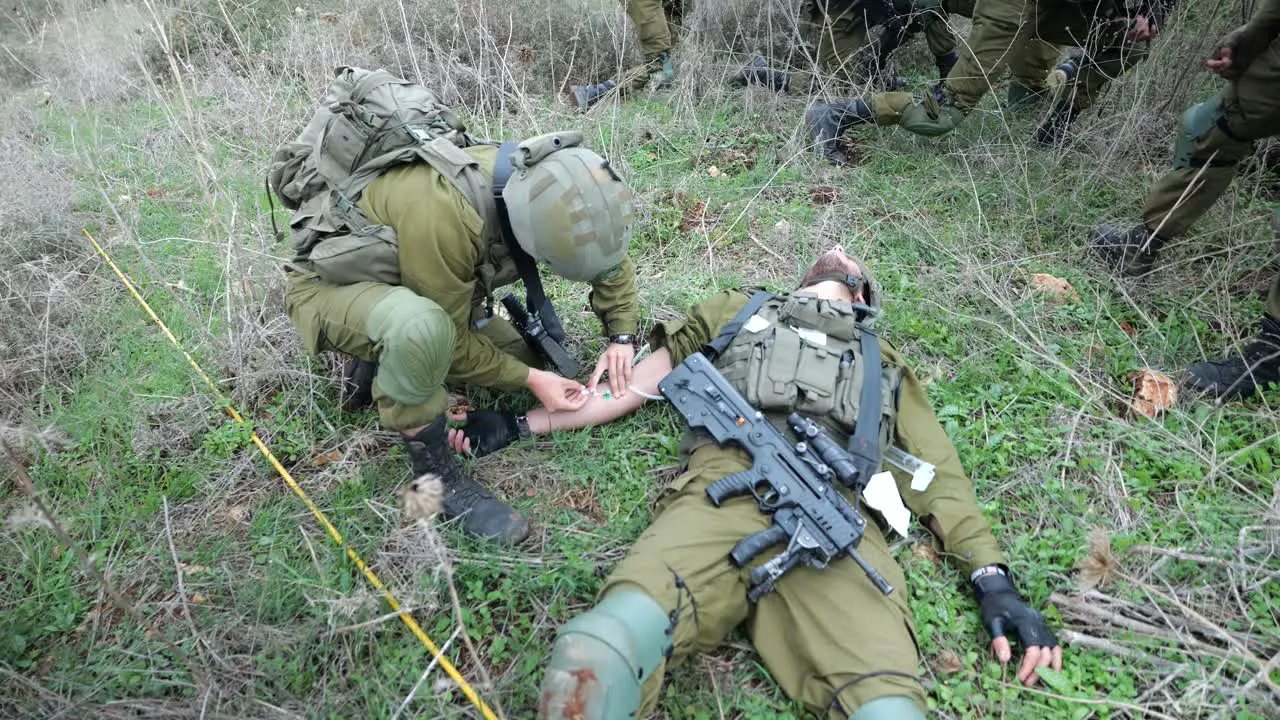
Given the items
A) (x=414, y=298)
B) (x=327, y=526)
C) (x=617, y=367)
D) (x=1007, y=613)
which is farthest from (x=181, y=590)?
(x=1007, y=613)

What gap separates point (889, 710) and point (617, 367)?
5.34ft

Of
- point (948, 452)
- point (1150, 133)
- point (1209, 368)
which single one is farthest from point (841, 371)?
point (1150, 133)

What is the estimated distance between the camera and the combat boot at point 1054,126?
471 centimetres

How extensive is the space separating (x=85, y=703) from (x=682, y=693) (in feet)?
5.80

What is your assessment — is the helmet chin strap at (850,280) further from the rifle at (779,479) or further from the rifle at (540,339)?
the rifle at (540,339)

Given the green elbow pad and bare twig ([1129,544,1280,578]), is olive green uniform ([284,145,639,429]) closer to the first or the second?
bare twig ([1129,544,1280,578])

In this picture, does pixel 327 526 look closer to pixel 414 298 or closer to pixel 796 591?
pixel 414 298

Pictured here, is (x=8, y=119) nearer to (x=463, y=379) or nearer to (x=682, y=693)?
(x=463, y=379)

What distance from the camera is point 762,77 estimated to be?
5582 mm

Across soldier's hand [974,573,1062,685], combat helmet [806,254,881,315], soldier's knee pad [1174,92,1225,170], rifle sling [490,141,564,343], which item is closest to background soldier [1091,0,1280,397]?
soldier's knee pad [1174,92,1225,170]

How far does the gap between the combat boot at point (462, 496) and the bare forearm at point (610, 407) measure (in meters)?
0.42

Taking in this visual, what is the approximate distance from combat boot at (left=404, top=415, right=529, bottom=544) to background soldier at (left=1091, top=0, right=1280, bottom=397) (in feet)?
9.79

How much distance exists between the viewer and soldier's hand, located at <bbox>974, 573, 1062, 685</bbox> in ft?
7.06

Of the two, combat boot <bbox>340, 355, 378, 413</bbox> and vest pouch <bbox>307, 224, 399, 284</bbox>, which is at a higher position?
vest pouch <bbox>307, 224, 399, 284</bbox>
